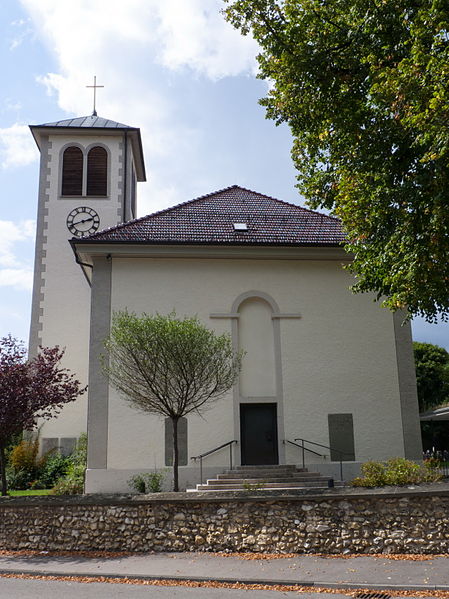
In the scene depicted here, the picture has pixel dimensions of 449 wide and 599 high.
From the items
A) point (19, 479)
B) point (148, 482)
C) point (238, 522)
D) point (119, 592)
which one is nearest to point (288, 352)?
point (148, 482)

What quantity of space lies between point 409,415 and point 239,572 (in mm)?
9957

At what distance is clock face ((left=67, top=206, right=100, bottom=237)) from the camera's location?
28.1 metres

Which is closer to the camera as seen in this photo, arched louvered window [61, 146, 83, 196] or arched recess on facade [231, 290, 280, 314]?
arched recess on facade [231, 290, 280, 314]

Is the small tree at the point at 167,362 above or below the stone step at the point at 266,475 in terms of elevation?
above

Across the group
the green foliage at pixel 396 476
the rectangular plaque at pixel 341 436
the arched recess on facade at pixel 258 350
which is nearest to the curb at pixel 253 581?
the green foliage at pixel 396 476

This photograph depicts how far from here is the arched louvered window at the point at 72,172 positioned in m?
28.9

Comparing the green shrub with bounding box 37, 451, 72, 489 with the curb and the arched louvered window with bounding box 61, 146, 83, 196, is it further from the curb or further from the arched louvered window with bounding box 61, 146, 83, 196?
the arched louvered window with bounding box 61, 146, 83, 196

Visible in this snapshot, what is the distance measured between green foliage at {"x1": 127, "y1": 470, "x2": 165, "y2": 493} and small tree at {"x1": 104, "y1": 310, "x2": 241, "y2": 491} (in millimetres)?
2658

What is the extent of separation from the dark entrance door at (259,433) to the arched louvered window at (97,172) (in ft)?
48.0

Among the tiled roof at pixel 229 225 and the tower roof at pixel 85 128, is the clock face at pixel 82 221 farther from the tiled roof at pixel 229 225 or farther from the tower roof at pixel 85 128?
the tiled roof at pixel 229 225

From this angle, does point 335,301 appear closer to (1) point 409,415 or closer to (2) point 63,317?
(1) point 409,415

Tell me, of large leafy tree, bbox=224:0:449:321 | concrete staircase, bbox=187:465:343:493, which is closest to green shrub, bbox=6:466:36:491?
concrete staircase, bbox=187:465:343:493

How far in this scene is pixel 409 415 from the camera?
60.4 feet

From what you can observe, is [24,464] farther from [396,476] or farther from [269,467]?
[396,476]
